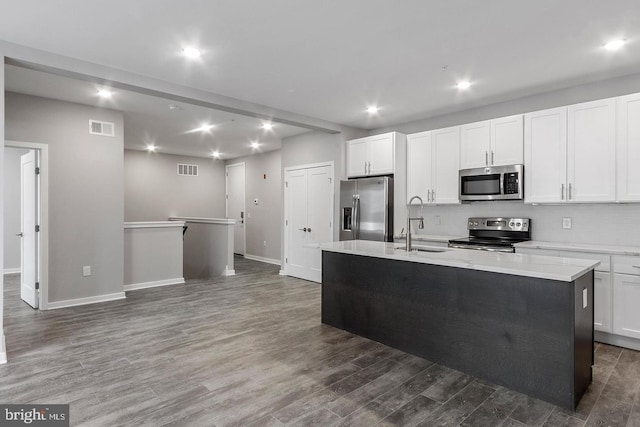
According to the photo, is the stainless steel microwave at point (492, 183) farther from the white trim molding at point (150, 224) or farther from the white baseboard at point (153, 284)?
the white baseboard at point (153, 284)

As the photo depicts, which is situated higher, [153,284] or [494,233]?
[494,233]

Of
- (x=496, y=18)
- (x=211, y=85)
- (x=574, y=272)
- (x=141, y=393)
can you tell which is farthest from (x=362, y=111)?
(x=141, y=393)

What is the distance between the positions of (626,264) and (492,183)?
1568mm

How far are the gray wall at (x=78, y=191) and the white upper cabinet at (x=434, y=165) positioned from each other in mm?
4201

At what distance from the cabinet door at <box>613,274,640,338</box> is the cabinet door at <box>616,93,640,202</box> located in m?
0.80

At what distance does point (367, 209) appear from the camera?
5.39 meters

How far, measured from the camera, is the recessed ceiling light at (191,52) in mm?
3164

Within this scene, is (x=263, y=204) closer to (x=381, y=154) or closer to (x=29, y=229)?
(x=381, y=154)

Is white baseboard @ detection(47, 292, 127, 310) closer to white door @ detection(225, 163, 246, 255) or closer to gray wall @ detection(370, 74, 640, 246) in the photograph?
white door @ detection(225, 163, 246, 255)

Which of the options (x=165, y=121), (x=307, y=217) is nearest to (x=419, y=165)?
(x=307, y=217)

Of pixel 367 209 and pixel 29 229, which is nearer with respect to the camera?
pixel 29 229

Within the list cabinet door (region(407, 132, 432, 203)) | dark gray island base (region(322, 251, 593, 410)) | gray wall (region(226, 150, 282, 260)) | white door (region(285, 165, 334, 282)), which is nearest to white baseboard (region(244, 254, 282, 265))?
gray wall (region(226, 150, 282, 260))

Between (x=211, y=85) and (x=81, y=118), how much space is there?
2.06m

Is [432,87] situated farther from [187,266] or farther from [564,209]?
[187,266]
